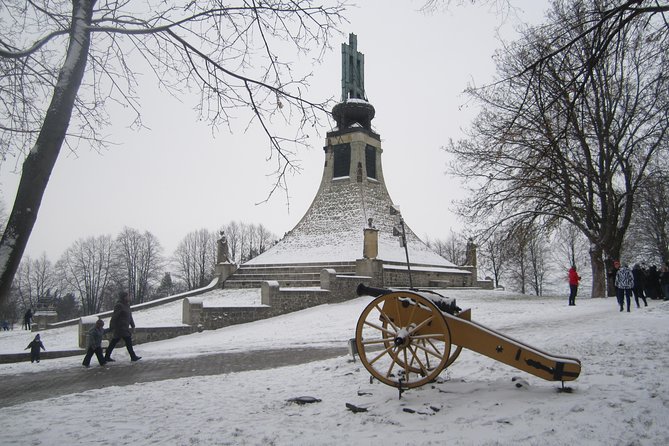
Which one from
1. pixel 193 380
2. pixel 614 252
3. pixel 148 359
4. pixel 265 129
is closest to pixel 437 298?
pixel 265 129

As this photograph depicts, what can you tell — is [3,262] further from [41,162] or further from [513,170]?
[513,170]

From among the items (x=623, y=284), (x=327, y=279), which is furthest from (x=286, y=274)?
(x=623, y=284)

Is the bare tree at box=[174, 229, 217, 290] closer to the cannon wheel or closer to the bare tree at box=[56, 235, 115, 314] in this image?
the bare tree at box=[56, 235, 115, 314]

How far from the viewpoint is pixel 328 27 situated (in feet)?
17.4

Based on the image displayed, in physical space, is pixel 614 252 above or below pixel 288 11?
below

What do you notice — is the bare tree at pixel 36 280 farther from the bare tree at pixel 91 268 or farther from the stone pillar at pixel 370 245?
the stone pillar at pixel 370 245

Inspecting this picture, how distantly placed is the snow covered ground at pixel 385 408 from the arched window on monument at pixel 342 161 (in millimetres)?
23139

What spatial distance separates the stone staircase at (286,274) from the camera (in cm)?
2365

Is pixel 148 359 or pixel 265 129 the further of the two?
pixel 148 359

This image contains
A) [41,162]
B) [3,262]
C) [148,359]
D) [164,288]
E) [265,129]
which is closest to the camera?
[3,262]

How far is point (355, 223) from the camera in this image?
27938 mm

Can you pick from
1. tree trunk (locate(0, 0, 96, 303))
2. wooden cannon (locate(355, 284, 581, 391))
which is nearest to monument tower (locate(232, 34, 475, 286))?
wooden cannon (locate(355, 284, 581, 391))

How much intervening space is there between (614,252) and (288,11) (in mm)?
18314

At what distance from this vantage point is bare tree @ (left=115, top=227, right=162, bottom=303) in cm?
5425
